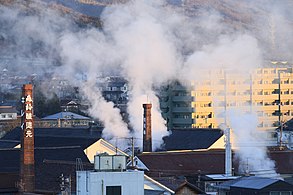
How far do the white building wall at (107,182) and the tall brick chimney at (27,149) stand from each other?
268 inches

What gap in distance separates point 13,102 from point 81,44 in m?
17.8

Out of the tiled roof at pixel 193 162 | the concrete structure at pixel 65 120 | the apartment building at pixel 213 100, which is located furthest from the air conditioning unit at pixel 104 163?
the apartment building at pixel 213 100

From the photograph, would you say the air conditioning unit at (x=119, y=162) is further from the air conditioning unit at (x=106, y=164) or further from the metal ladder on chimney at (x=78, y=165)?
the metal ladder on chimney at (x=78, y=165)

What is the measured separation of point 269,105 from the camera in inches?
2896

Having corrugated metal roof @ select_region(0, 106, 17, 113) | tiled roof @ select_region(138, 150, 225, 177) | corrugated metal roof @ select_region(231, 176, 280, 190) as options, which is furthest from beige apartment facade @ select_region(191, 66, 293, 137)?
corrugated metal roof @ select_region(231, 176, 280, 190)

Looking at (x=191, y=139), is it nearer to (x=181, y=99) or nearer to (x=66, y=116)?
(x=181, y=99)

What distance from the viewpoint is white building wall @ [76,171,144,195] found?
2878 cm

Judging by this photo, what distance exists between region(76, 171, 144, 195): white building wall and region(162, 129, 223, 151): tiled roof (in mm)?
19227

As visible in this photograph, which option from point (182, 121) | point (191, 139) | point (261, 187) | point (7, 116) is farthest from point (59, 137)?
point (7, 116)

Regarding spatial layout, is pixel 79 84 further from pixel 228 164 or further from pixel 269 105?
pixel 228 164

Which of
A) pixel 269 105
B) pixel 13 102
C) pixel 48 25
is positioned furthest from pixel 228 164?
pixel 48 25

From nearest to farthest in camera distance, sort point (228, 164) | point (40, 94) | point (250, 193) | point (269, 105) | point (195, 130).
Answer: point (250, 193) < point (228, 164) < point (195, 130) < point (269, 105) < point (40, 94)

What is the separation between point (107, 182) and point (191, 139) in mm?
21869

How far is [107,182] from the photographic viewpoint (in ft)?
94.8
